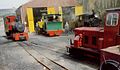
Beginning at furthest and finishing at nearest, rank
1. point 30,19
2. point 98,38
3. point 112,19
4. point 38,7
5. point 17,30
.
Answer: point 38,7, point 30,19, point 17,30, point 98,38, point 112,19

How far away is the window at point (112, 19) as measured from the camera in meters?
9.16

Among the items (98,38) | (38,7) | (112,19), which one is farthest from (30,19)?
(112,19)

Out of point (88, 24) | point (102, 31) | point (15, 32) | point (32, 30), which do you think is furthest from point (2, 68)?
point (32, 30)

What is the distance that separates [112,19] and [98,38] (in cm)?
154

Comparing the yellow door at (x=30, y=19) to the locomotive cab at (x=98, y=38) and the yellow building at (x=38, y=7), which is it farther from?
the locomotive cab at (x=98, y=38)

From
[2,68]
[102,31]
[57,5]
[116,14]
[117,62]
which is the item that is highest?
[57,5]

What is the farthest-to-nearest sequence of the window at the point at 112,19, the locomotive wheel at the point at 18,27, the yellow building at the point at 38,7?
the yellow building at the point at 38,7 < the locomotive wheel at the point at 18,27 < the window at the point at 112,19

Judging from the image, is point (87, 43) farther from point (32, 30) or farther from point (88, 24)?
point (32, 30)

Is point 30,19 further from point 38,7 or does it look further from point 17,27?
point 17,27

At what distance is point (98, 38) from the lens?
415 inches

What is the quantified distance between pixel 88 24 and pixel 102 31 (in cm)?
1262

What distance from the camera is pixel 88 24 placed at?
74.5ft

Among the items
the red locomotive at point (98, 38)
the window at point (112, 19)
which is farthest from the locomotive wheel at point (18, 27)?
the window at point (112, 19)

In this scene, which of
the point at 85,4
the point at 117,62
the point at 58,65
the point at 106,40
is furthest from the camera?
the point at 85,4
